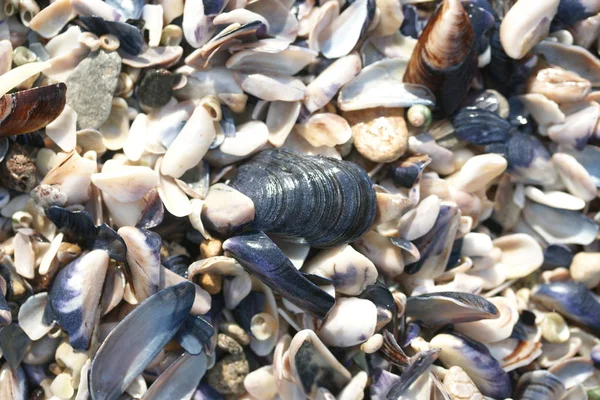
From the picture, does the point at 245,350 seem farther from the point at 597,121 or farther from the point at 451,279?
the point at 597,121

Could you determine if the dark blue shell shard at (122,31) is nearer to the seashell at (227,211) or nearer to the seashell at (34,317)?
the seashell at (227,211)

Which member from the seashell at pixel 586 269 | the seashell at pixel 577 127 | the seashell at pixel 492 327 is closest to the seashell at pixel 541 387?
the seashell at pixel 492 327

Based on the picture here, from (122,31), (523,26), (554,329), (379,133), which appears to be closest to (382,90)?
(379,133)

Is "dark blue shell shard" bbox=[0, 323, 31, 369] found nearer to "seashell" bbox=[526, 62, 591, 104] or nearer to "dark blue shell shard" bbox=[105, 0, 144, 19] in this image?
"dark blue shell shard" bbox=[105, 0, 144, 19]

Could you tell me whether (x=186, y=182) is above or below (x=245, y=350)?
above

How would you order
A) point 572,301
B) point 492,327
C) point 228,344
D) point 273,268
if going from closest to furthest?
point 273,268
point 228,344
point 492,327
point 572,301

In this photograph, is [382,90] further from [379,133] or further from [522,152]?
[522,152]

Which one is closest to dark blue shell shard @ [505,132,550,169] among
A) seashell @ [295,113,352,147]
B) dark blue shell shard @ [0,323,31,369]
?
seashell @ [295,113,352,147]

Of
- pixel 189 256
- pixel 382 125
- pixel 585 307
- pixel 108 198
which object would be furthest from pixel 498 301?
pixel 108 198
